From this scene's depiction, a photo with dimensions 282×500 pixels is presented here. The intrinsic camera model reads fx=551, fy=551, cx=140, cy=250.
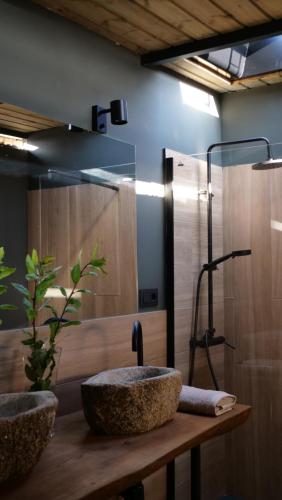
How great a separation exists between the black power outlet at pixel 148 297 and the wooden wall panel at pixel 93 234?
0.26 feet

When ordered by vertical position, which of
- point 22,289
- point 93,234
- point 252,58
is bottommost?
point 22,289

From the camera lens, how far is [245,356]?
111 inches

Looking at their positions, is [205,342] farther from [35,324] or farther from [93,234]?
[35,324]

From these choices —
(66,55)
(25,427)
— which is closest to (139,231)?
(66,55)

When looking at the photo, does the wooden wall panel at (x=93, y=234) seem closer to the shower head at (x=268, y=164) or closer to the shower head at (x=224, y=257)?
the shower head at (x=224, y=257)

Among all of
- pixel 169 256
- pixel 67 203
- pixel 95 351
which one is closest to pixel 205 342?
pixel 169 256

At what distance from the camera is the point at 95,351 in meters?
2.25

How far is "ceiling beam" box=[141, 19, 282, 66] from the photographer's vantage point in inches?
91.7

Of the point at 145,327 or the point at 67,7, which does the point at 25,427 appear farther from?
the point at 67,7

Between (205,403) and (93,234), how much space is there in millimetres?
844

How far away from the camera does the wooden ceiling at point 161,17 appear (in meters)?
2.14

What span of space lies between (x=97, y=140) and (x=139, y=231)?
49 centimetres

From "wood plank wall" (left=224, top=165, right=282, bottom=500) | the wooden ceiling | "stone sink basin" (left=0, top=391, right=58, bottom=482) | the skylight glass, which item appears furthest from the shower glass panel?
"stone sink basin" (left=0, top=391, right=58, bottom=482)

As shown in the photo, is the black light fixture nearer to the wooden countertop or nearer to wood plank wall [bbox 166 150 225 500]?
wood plank wall [bbox 166 150 225 500]
